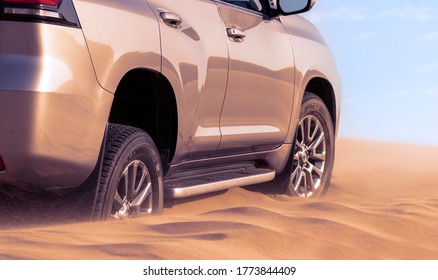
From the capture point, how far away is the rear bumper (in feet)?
16.6

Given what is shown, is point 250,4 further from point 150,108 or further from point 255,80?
point 150,108

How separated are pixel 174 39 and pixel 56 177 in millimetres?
1225

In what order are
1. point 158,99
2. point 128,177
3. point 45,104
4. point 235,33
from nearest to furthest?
point 45,104
point 128,177
point 158,99
point 235,33

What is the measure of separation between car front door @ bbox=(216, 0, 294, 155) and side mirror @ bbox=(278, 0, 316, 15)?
0.37ft

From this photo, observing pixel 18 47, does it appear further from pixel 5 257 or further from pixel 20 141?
pixel 5 257

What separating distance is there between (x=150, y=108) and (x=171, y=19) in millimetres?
557

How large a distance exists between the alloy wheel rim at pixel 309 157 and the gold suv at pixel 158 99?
12 millimetres

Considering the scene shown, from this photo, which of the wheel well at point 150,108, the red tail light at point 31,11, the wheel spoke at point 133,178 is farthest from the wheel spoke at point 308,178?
the red tail light at point 31,11

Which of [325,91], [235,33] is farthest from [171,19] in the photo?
[325,91]

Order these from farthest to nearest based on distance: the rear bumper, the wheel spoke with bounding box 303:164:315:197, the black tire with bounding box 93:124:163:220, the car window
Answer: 1. the wheel spoke with bounding box 303:164:315:197
2. the car window
3. the black tire with bounding box 93:124:163:220
4. the rear bumper

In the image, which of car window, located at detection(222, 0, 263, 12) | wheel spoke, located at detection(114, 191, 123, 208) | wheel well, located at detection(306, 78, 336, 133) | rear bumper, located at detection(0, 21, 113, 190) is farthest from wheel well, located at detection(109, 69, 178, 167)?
wheel well, located at detection(306, 78, 336, 133)

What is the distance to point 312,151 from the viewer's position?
8727mm

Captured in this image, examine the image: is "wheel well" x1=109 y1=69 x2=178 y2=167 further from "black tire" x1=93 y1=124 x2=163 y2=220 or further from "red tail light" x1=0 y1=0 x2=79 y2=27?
"red tail light" x1=0 y1=0 x2=79 y2=27

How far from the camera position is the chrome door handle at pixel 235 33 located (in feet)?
22.5
